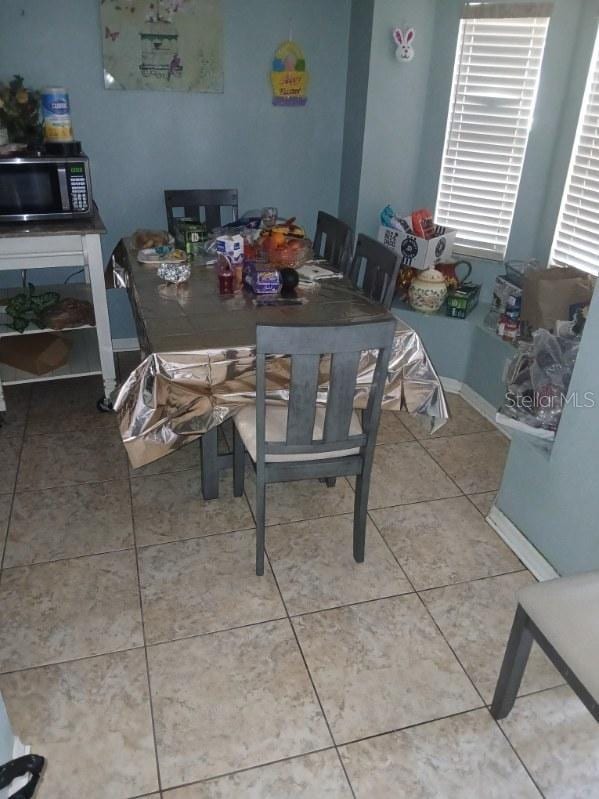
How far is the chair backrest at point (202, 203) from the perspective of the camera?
3178 mm

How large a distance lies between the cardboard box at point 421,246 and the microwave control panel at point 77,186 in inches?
60.5

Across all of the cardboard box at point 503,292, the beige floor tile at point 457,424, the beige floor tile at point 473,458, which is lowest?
the beige floor tile at point 473,458

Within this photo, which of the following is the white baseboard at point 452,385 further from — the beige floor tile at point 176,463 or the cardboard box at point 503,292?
the beige floor tile at point 176,463

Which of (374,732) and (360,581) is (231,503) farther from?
(374,732)

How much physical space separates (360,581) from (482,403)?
1455mm

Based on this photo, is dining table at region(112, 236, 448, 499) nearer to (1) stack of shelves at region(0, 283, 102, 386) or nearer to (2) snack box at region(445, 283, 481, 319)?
(1) stack of shelves at region(0, 283, 102, 386)

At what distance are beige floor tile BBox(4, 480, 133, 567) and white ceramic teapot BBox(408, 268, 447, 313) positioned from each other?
1771 millimetres

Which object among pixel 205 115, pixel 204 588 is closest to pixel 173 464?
pixel 204 588

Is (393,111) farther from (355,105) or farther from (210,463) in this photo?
(210,463)

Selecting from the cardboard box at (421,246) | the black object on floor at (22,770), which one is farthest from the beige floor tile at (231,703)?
the cardboard box at (421,246)

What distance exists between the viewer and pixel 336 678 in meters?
1.72

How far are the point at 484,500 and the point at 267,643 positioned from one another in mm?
1131

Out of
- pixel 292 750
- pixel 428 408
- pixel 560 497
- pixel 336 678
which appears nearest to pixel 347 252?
pixel 428 408

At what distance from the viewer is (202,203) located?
3230 mm
